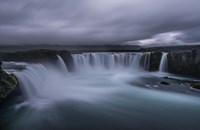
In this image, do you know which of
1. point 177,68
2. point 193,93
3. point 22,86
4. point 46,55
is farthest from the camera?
point 177,68

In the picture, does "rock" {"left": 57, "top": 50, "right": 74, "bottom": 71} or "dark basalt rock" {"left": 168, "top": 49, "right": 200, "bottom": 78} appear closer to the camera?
"dark basalt rock" {"left": 168, "top": 49, "right": 200, "bottom": 78}

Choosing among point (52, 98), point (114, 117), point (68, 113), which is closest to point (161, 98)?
point (114, 117)

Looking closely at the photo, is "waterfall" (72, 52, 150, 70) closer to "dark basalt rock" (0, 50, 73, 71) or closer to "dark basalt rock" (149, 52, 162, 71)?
"dark basalt rock" (149, 52, 162, 71)

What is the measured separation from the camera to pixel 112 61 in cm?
2492

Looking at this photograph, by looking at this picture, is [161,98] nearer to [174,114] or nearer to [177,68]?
[174,114]

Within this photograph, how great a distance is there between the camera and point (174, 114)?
779cm

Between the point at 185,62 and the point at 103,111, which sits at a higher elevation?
the point at 185,62

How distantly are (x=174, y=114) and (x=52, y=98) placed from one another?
660cm

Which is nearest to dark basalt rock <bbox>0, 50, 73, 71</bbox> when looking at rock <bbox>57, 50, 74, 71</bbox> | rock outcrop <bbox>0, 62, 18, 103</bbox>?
rock <bbox>57, 50, 74, 71</bbox>

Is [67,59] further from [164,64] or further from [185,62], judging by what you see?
[185,62]

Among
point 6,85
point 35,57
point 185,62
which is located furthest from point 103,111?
point 185,62

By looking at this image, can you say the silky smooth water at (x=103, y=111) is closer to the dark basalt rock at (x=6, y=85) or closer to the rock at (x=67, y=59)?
the dark basalt rock at (x=6, y=85)

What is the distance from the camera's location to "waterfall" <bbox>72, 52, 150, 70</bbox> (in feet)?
77.3

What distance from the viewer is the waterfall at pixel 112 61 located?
23.6 metres
